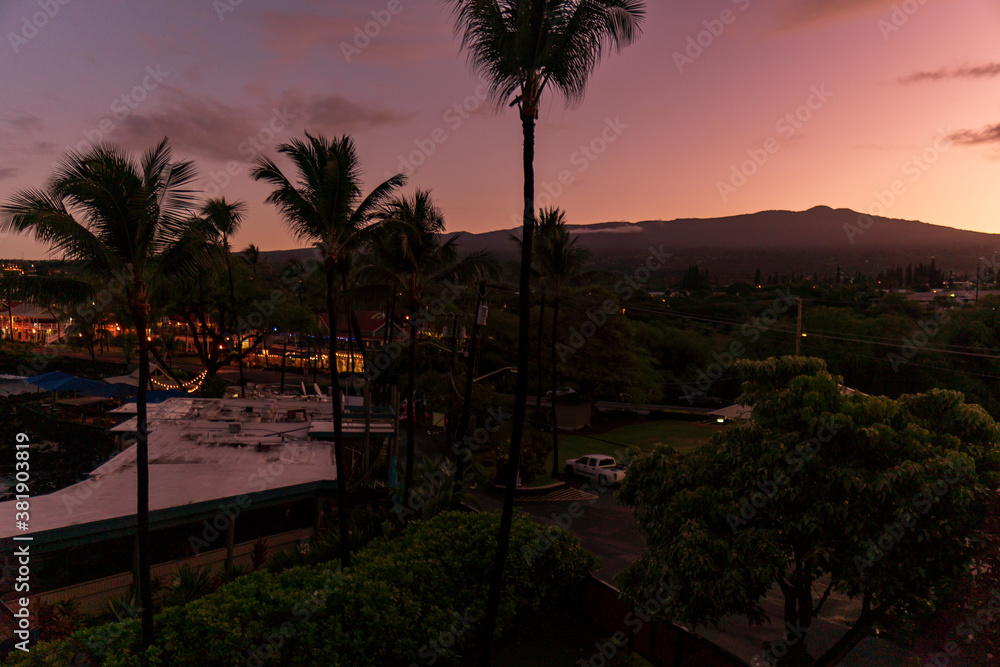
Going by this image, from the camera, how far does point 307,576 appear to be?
34.8ft

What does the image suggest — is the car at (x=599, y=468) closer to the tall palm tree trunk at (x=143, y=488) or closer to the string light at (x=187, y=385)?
the tall palm tree trunk at (x=143, y=488)

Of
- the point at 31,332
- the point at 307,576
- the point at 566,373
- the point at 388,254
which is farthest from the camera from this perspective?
the point at 31,332

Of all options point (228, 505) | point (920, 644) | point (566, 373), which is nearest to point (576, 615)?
point (920, 644)

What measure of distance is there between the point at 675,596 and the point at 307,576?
269 inches

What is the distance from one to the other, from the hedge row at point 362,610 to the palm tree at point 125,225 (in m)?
0.67

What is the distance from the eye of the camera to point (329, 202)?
12.2 m

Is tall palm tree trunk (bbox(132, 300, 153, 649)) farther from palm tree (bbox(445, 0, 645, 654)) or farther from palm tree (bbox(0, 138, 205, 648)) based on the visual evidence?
palm tree (bbox(445, 0, 645, 654))

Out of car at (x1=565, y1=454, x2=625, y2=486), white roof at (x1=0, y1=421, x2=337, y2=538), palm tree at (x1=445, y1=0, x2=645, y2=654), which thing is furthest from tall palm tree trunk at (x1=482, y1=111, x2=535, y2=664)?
car at (x1=565, y1=454, x2=625, y2=486)

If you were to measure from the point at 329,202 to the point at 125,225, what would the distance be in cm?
408

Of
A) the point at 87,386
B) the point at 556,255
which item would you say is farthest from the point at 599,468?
the point at 87,386

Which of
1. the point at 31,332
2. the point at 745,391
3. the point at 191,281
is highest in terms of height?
the point at 191,281

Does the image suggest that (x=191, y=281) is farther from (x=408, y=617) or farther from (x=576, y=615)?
(x=576, y=615)

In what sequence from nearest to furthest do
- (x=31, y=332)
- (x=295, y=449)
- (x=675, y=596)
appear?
(x=675, y=596)
(x=295, y=449)
(x=31, y=332)

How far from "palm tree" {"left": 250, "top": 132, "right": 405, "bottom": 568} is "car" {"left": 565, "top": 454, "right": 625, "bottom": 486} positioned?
60.6ft
